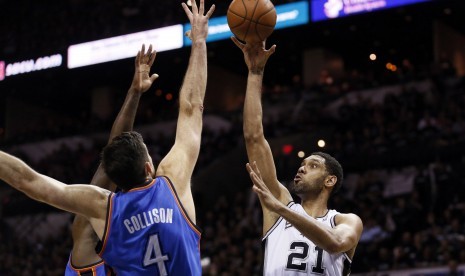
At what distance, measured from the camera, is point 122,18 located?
20.7m

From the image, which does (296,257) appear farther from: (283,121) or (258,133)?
(283,121)

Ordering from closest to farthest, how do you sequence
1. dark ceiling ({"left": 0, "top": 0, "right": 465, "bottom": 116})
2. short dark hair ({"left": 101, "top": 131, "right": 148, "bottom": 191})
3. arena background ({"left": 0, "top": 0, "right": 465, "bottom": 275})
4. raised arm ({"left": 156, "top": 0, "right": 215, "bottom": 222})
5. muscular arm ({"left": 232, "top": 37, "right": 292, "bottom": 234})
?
short dark hair ({"left": 101, "top": 131, "right": 148, "bottom": 191})
raised arm ({"left": 156, "top": 0, "right": 215, "bottom": 222})
muscular arm ({"left": 232, "top": 37, "right": 292, "bottom": 234})
arena background ({"left": 0, "top": 0, "right": 465, "bottom": 275})
dark ceiling ({"left": 0, "top": 0, "right": 465, "bottom": 116})

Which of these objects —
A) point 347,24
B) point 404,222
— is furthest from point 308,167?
point 347,24

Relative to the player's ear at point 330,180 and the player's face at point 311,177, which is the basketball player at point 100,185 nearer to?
the player's face at point 311,177

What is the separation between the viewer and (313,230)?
439cm

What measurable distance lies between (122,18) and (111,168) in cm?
1760

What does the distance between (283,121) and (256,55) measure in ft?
45.2

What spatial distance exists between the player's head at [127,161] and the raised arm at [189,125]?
0.16 metres

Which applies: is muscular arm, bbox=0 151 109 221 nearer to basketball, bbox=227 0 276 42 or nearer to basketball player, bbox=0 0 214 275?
basketball player, bbox=0 0 214 275

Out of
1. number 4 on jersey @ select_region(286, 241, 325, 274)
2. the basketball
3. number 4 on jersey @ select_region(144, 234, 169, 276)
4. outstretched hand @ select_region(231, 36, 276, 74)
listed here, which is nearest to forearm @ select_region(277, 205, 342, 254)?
number 4 on jersey @ select_region(286, 241, 325, 274)

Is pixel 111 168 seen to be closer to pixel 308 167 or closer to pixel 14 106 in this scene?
pixel 308 167

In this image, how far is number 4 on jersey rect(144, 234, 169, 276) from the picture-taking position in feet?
11.4

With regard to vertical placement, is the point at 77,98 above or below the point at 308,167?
above

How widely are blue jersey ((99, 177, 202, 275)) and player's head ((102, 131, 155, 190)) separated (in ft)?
0.19
